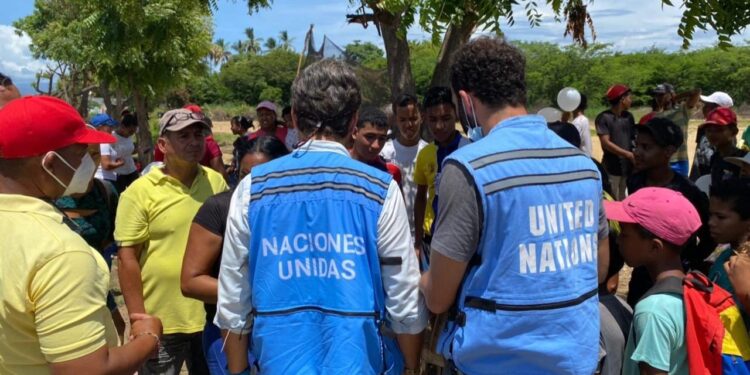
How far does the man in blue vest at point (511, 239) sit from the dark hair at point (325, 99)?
14.2 inches

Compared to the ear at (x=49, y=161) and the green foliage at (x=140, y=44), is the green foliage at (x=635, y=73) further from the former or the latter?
the ear at (x=49, y=161)

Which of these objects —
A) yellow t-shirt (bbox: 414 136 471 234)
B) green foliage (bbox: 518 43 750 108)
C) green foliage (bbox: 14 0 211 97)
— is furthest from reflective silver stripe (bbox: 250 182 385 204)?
green foliage (bbox: 518 43 750 108)

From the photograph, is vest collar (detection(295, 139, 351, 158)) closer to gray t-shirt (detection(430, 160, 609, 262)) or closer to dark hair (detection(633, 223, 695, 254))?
gray t-shirt (detection(430, 160, 609, 262))

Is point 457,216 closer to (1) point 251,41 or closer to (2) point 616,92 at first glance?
(2) point 616,92

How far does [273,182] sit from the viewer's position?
1.94 metres

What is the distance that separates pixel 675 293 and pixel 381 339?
1079 millimetres

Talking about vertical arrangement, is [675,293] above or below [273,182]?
below

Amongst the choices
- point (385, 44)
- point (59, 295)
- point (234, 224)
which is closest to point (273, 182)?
point (234, 224)

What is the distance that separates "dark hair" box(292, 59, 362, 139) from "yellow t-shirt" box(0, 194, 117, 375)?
75cm

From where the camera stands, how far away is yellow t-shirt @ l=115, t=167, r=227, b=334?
3.07 m

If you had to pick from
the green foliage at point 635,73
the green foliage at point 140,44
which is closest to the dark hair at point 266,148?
the green foliage at point 140,44

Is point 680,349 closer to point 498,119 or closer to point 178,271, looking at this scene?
point 498,119

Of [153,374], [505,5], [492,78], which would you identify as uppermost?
[505,5]

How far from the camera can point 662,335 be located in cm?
216
